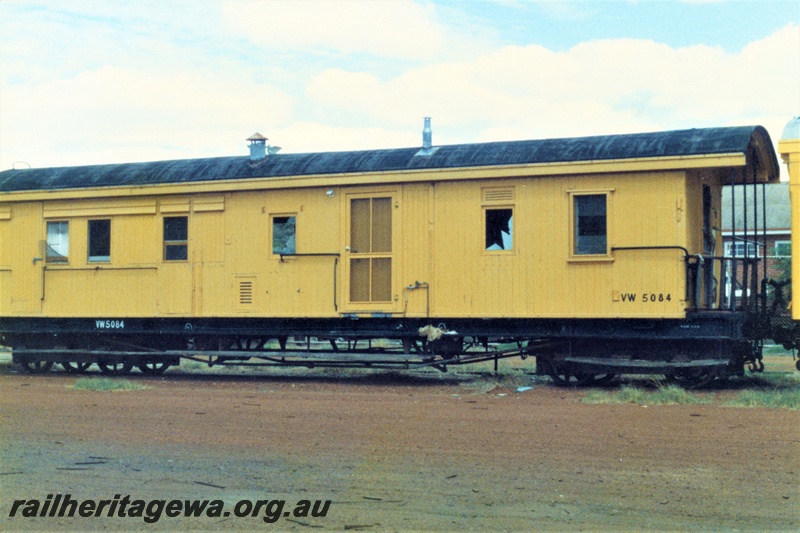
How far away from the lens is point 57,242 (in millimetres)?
17219

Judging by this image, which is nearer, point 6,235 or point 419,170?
point 419,170

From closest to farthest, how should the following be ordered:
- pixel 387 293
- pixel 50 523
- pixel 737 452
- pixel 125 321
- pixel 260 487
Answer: pixel 50 523
pixel 260 487
pixel 737 452
pixel 387 293
pixel 125 321

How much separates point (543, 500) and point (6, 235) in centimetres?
1423

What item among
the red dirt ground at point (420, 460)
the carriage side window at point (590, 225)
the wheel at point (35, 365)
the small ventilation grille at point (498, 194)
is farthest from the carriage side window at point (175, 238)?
the carriage side window at point (590, 225)

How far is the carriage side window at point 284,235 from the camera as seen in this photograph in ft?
51.6

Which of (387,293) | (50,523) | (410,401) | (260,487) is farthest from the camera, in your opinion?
(387,293)

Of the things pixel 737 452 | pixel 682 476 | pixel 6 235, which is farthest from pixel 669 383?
pixel 6 235

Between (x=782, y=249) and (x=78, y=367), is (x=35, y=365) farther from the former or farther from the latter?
(x=782, y=249)

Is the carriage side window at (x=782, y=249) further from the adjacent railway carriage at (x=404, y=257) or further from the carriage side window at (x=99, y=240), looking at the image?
the carriage side window at (x=99, y=240)

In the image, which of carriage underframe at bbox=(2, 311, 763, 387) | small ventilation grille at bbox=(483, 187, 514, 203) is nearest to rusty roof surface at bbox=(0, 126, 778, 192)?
small ventilation grille at bbox=(483, 187, 514, 203)

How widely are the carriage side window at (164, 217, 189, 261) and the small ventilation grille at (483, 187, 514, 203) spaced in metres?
5.42

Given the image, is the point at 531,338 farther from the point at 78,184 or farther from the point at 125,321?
the point at 78,184

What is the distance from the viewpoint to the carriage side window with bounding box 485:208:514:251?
14.6 meters

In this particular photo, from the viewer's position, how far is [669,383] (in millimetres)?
14141
